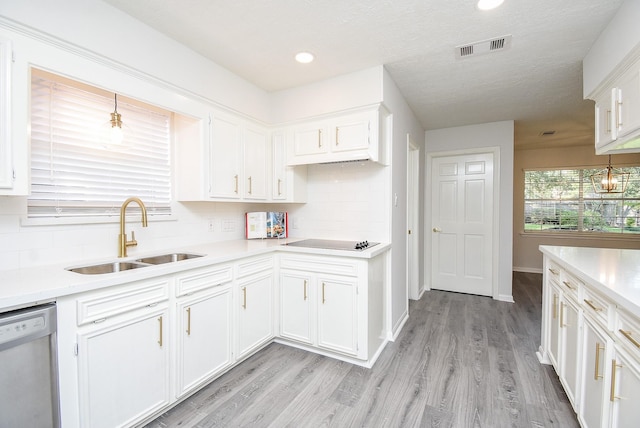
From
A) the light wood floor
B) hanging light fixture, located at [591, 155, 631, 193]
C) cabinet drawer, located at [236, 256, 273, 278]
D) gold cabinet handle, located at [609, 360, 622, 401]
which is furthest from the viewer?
hanging light fixture, located at [591, 155, 631, 193]

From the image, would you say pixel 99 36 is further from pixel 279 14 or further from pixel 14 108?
pixel 279 14

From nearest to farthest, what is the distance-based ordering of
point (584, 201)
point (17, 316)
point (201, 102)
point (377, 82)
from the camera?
1. point (17, 316)
2. point (201, 102)
3. point (377, 82)
4. point (584, 201)

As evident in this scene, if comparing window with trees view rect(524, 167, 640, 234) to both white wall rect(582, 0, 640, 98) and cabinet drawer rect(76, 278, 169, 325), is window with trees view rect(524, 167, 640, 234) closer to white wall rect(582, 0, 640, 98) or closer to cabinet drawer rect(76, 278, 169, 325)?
white wall rect(582, 0, 640, 98)

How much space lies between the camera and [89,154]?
1958 mm

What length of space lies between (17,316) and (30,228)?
74cm

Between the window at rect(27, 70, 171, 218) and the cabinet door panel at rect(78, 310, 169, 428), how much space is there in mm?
883

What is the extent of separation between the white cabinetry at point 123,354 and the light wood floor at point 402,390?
0.88 feet

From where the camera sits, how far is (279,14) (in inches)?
74.4

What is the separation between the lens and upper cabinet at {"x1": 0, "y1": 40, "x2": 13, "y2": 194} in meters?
1.36

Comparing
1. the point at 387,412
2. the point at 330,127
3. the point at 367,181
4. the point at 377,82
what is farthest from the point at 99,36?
the point at 387,412

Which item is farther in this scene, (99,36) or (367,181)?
(367,181)

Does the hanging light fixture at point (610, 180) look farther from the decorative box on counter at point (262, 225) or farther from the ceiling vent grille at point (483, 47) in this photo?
the decorative box on counter at point (262, 225)

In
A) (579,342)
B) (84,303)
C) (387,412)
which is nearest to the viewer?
(84,303)

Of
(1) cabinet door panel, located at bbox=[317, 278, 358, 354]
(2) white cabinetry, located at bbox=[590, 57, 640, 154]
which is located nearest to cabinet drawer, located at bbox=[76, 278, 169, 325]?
(1) cabinet door panel, located at bbox=[317, 278, 358, 354]
